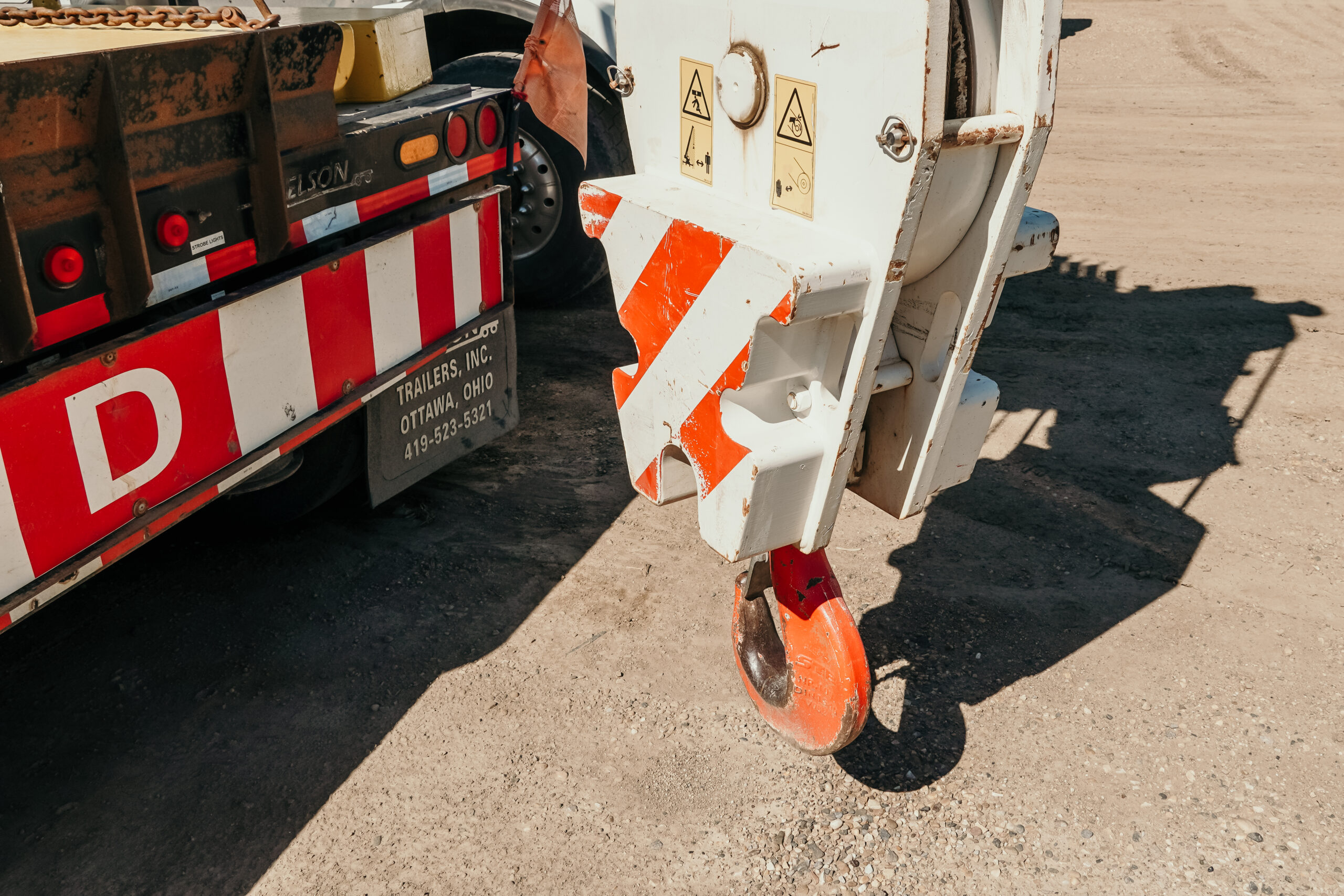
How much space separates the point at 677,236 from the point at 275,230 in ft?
2.72

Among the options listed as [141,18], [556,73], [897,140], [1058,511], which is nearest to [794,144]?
[897,140]

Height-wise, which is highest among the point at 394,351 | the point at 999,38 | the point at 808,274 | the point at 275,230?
the point at 999,38

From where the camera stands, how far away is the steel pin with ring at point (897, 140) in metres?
1.51

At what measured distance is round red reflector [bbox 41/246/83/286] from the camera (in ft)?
5.43

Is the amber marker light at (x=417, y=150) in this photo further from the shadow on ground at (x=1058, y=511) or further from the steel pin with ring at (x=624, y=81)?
the shadow on ground at (x=1058, y=511)

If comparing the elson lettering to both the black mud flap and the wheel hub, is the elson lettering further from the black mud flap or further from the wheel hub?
the wheel hub

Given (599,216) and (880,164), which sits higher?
(880,164)

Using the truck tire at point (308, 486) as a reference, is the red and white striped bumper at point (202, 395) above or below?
above

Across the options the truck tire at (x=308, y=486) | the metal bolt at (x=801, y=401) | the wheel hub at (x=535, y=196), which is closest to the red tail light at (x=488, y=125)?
the truck tire at (x=308, y=486)

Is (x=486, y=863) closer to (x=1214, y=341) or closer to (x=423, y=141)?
(x=423, y=141)

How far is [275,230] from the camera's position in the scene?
6.79ft

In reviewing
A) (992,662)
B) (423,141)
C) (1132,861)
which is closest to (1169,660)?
(992,662)

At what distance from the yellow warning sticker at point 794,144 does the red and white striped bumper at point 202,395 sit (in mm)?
1036

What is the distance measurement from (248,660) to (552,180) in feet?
8.19
